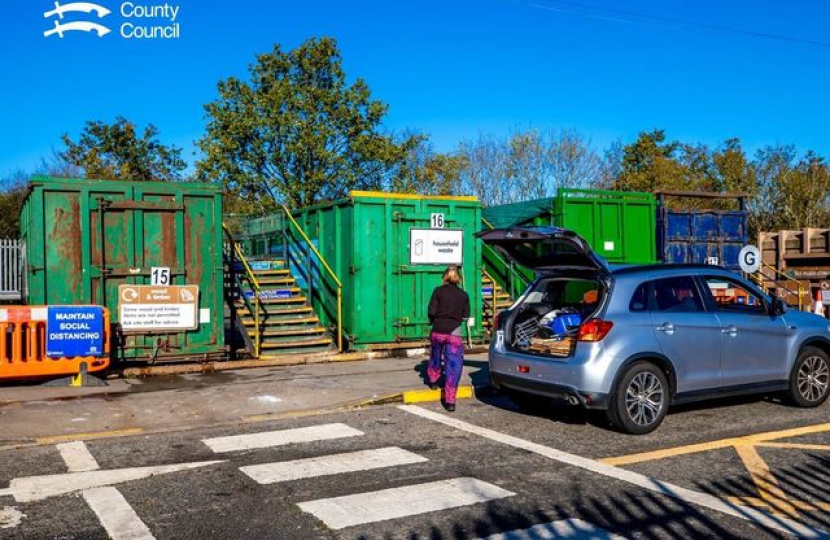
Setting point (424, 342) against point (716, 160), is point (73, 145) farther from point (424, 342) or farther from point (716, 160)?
point (716, 160)

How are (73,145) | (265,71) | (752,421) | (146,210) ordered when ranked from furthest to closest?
(73,145) < (265,71) < (146,210) < (752,421)

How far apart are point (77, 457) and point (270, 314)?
7.40m

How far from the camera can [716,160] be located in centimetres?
3975

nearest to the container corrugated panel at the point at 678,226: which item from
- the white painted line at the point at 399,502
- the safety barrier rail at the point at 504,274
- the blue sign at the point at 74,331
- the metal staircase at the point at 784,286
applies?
the safety barrier rail at the point at 504,274

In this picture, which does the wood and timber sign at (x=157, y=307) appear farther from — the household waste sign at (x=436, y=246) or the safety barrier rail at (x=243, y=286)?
the household waste sign at (x=436, y=246)

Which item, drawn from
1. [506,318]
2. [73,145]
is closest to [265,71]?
[73,145]

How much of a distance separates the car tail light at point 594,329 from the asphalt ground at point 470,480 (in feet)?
3.27

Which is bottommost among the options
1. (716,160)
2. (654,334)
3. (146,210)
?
(654,334)

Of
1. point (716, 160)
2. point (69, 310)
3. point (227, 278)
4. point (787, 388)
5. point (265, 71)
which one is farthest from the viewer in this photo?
point (716, 160)

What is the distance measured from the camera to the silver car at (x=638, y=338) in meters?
7.79

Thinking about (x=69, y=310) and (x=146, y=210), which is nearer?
(x=69, y=310)

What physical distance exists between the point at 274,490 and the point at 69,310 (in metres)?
5.97

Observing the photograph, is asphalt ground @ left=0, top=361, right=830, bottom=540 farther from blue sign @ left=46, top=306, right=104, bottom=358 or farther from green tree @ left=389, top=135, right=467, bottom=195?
green tree @ left=389, top=135, right=467, bottom=195

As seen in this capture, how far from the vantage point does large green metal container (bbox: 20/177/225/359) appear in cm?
1141
